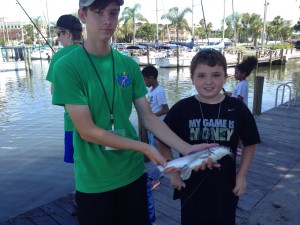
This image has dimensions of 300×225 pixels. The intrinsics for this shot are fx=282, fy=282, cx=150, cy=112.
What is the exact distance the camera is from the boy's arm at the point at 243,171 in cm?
226

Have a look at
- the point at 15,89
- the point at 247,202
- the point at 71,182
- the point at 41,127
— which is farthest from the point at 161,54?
the point at 247,202

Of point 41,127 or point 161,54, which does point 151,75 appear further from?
point 161,54

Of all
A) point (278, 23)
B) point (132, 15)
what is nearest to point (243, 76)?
point (132, 15)

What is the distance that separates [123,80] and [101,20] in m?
0.43

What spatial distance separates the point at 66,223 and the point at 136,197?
6.18 feet

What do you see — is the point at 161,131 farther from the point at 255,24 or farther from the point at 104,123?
the point at 255,24

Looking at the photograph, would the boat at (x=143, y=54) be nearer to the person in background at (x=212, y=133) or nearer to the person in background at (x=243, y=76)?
the person in background at (x=243, y=76)

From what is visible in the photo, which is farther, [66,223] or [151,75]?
[151,75]

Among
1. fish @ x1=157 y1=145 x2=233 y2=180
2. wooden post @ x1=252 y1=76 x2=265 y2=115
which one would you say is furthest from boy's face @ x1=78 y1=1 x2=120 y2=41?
wooden post @ x1=252 y1=76 x2=265 y2=115

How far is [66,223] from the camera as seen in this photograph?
3594mm

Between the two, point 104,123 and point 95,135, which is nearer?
point 95,135

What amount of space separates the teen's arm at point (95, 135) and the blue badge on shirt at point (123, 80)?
1.12 feet

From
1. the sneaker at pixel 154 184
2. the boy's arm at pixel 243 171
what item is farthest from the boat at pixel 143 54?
the boy's arm at pixel 243 171

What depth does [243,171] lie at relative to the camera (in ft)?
7.52
